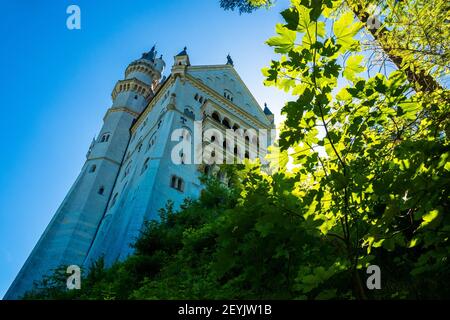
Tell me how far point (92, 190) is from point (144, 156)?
765 cm

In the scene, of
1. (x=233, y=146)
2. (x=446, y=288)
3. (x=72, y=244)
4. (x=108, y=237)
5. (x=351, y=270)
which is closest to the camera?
(x=351, y=270)

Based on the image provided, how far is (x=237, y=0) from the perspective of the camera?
402 inches

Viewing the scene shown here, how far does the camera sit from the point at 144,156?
97.1 ft

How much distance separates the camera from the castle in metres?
24.5

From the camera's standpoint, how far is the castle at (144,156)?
80.3ft

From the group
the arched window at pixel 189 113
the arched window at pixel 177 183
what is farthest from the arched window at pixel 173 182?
the arched window at pixel 189 113

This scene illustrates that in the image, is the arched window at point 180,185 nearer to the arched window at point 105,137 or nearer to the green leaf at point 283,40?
the arched window at point 105,137

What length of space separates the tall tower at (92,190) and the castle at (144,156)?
0.09 m

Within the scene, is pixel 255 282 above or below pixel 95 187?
below

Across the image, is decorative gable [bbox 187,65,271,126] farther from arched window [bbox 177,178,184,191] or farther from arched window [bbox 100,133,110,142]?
arched window [bbox 177,178,184,191]

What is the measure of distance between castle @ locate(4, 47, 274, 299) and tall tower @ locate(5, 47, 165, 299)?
9cm

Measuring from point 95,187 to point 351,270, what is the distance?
110 ft
